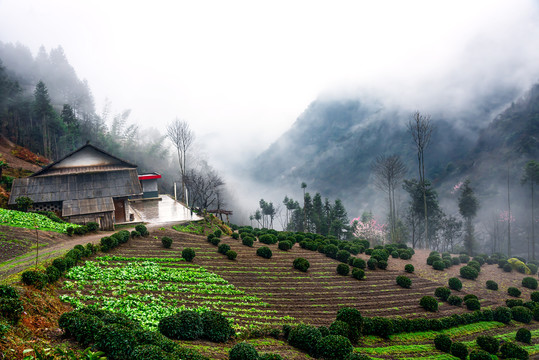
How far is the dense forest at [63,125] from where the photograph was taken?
6325 cm

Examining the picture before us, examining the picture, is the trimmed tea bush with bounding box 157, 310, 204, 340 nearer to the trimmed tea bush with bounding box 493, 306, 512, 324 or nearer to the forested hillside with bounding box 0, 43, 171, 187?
the trimmed tea bush with bounding box 493, 306, 512, 324

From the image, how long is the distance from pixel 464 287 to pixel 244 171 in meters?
157

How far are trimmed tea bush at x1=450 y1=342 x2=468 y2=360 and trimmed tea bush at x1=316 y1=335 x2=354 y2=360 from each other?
6872mm

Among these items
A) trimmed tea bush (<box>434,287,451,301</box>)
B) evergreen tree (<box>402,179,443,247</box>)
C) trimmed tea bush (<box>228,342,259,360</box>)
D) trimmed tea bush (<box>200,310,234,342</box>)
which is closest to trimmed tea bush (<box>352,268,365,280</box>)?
trimmed tea bush (<box>434,287,451,301</box>)

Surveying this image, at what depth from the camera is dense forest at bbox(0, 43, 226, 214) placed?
6325 cm

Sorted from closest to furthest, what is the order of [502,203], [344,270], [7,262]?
[7,262] < [344,270] < [502,203]

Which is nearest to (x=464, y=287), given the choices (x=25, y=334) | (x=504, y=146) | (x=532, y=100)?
(x=25, y=334)

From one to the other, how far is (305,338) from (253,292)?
7.17 meters

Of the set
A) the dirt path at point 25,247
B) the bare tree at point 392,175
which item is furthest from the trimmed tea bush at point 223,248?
the bare tree at point 392,175

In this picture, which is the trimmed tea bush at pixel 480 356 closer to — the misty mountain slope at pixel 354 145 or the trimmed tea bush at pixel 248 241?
the trimmed tea bush at pixel 248 241

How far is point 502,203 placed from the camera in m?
70.5

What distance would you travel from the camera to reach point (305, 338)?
1223 cm

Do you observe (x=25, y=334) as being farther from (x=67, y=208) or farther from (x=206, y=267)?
(x=67, y=208)

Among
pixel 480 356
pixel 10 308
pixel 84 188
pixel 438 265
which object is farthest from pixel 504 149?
pixel 10 308
